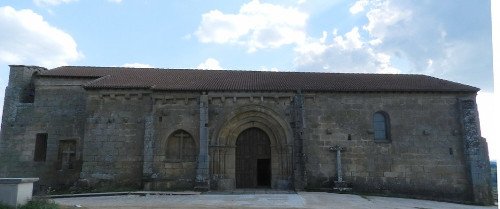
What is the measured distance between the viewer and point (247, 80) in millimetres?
21062

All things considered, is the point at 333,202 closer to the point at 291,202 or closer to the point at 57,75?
the point at 291,202

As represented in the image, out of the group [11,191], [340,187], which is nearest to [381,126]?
[340,187]

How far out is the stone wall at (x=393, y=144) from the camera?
19.0 meters

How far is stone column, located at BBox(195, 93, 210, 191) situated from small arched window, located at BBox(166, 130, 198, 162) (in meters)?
0.55

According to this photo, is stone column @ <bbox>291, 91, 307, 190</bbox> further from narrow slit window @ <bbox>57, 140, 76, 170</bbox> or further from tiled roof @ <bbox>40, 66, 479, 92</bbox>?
narrow slit window @ <bbox>57, 140, 76, 170</bbox>

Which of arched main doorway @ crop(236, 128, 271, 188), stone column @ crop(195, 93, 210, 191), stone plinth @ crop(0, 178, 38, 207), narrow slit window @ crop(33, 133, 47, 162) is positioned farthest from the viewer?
narrow slit window @ crop(33, 133, 47, 162)

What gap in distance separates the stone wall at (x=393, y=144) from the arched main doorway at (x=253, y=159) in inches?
85.5

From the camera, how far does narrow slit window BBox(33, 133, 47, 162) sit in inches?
811

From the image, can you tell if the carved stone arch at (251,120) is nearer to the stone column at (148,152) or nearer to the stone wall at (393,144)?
the stone wall at (393,144)

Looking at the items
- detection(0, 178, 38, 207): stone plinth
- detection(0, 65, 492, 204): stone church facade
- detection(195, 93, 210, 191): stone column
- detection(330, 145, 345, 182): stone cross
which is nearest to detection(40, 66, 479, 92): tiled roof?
detection(0, 65, 492, 204): stone church facade

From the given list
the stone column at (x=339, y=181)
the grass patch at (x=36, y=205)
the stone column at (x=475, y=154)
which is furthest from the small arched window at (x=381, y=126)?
the grass patch at (x=36, y=205)

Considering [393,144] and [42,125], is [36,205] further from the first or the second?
[393,144]

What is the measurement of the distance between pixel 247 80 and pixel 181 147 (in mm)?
5003

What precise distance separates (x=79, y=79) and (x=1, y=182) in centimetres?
Answer: 1196
